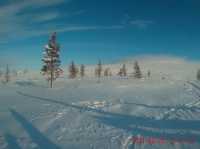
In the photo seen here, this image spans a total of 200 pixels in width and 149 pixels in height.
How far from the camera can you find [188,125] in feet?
39.3

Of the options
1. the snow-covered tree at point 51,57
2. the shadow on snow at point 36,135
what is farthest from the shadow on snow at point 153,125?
the snow-covered tree at point 51,57

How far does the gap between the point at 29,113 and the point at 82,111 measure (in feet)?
11.1

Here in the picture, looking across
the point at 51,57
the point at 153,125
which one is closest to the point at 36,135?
the point at 153,125

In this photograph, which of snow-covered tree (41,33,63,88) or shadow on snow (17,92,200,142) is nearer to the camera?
shadow on snow (17,92,200,142)

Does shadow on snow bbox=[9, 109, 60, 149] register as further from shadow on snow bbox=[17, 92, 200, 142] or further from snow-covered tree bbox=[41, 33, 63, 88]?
snow-covered tree bbox=[41, 33, 63, 88]

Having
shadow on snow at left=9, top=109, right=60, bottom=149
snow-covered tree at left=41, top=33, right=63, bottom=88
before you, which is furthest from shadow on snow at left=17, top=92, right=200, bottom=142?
snow-covered tree at left=41, top=33, right=63, bottom=88

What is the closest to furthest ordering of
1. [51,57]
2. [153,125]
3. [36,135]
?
[36,135], [153,125], [51,57]

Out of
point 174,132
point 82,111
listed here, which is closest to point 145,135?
point 174,132

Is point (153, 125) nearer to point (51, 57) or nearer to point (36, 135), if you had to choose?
point (36, 135)

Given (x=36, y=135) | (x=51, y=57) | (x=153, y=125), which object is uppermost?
(x=51, y=57)

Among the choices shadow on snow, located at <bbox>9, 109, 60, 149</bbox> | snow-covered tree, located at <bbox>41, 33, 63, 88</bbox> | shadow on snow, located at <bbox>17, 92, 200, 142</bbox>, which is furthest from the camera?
snow-covered tree, located at <bbox>41, 33, 63, 88</bbox>

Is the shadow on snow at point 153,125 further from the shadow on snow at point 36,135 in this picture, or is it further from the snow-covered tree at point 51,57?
the snow-covered tree at point 51,57

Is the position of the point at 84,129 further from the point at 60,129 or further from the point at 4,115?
the point at 4,115

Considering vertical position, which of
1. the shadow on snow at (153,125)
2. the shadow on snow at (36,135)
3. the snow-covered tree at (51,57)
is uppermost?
the snow-covered tree at (51,57)
